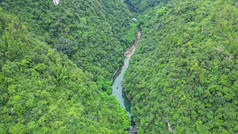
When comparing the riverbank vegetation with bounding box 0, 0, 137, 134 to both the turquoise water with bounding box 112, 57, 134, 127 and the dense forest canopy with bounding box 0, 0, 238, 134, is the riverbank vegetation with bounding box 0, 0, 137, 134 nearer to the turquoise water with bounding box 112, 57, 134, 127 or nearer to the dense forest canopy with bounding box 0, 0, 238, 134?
the dense forest canopy with bounding box 0, 0, 238, 134

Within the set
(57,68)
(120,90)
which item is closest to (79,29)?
(57,68)

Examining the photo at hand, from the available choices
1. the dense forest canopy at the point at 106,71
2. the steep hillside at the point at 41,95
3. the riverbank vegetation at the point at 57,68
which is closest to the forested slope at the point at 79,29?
the riverbank vegetation at the point at 57,68

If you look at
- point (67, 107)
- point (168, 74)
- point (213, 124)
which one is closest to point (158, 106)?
point (168, 74)

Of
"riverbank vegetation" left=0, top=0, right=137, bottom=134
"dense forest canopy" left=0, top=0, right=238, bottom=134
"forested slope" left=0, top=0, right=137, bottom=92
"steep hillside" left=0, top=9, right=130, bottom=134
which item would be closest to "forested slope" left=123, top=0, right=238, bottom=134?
"dense forest canopy" left=0, top=0, right=238, bottom=134

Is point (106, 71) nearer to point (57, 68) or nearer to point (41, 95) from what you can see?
point (57, 68)

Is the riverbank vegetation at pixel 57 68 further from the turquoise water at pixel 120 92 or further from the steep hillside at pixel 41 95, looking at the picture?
the turquoise water at pixel 120 92

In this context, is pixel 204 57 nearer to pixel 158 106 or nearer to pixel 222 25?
pixel 222 25
